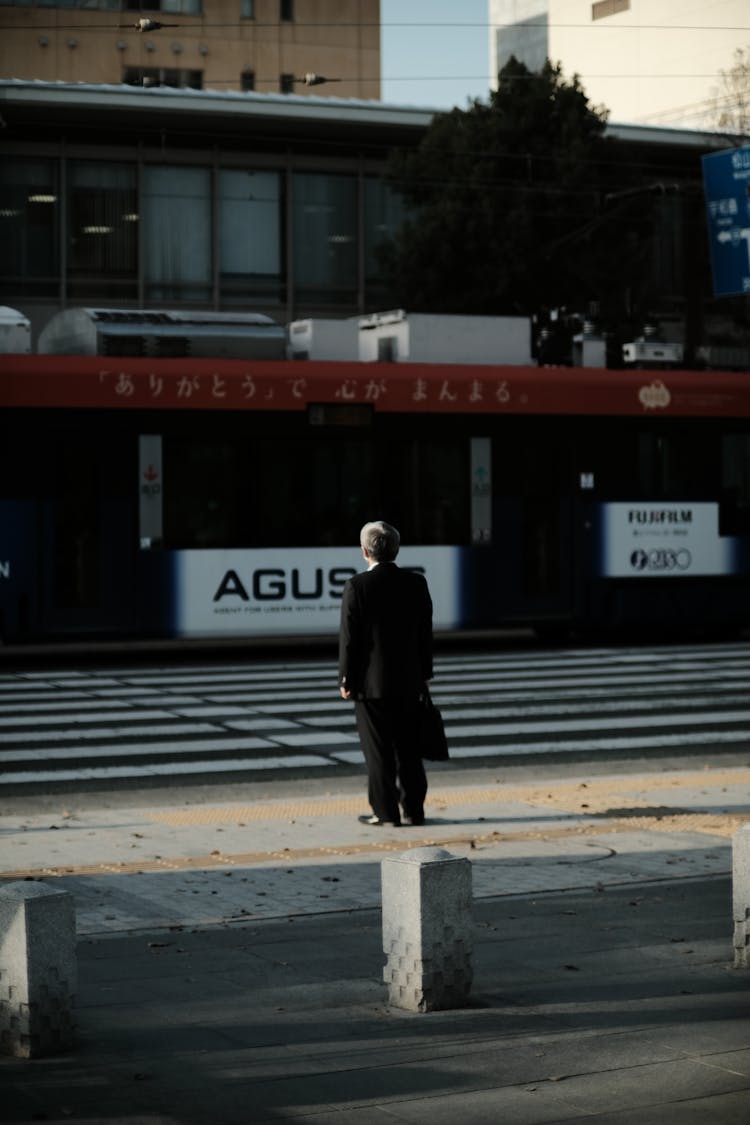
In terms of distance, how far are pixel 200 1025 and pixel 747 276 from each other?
21028 mm

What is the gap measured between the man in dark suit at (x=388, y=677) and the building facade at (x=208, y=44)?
53.3 m

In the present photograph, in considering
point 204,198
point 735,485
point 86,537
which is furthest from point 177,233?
point 86,537

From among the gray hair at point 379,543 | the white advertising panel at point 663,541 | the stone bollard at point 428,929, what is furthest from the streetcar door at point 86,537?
the stone bollard at point 428,929

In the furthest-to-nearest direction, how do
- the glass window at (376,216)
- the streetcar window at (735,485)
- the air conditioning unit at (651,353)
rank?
the glass window at (376,216)
the air conditioning unit at (651,353)
the streetcar window at (735,485)

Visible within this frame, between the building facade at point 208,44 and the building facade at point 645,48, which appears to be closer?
the building facade at point 208,44

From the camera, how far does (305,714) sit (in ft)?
54.0

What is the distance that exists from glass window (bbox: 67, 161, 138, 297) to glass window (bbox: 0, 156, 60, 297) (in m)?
0.47

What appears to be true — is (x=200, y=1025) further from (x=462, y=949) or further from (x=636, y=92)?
(x=636, y=92)

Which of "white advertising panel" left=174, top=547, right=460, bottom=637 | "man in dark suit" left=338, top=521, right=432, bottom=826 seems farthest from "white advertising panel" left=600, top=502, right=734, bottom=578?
"man in dark suit" left=338, top=521, right=432, bottom=826

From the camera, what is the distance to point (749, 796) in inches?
465

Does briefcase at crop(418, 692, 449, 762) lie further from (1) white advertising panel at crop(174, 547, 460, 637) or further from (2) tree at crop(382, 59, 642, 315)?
(2) tree at crop(382, 59, 642, 315)

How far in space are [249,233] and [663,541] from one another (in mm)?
23678

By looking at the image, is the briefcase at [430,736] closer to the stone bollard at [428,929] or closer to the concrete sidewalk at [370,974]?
the concrete sidewalk at [370,974]

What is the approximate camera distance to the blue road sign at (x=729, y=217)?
2553 cm
